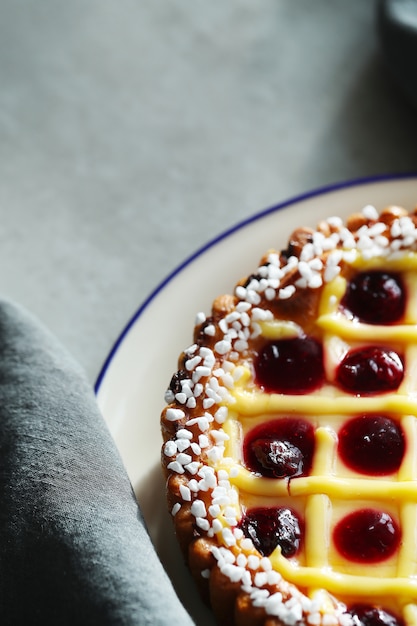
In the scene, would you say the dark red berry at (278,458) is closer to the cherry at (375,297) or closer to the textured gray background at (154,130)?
the cherry at (375,297)

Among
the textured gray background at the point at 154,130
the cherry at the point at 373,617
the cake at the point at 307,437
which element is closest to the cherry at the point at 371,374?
the cake at the point at 307,437

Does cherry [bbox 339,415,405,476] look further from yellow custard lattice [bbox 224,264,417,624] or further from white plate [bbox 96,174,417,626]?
white plate [bbox 96,174,417,626]

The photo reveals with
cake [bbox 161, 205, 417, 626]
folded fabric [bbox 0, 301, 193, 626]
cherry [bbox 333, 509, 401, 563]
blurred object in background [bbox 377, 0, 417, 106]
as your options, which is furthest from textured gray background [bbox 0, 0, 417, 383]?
cherry [bbox 333, 509, 401, 563]

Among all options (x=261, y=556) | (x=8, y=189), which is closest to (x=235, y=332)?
(x=261, y=556)

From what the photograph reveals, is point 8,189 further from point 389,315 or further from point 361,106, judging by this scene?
point 389,315

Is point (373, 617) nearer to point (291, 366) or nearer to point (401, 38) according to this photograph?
point (291, 366)

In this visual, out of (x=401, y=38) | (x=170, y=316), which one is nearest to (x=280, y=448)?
(x=170, y=316)

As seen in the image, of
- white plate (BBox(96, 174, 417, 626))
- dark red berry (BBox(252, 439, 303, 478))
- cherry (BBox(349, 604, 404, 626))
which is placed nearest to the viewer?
cherry (BBox(349, 604, 404, 626))
